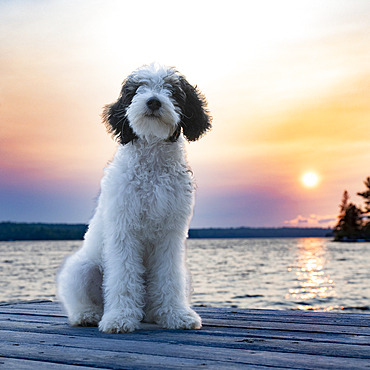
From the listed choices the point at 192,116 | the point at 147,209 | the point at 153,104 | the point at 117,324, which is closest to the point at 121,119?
the point at 153,104

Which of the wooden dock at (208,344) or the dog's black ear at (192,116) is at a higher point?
the dog's black ear at (192,116)

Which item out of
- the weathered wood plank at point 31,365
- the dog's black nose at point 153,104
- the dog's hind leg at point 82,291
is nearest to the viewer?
the weathered wood plank at point 31,365

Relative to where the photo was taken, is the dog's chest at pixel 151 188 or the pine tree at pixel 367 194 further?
the pine tree at pixel 367 194

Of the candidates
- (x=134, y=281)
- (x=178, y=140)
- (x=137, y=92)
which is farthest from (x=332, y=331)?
(x=137, y=92)

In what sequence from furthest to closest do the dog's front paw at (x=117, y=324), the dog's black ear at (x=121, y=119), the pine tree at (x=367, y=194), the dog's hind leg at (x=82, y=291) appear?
1. the pine tree at (x=367, y=194)
2. the dog's hind leg at (x=82, y=291)
3. the dog's black ear at (x=121, y=119)
4. the dog's front paw at (x=117, y=324)

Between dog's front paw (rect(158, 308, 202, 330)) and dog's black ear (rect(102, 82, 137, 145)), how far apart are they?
1422mm

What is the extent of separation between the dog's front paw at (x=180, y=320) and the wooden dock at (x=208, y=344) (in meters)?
0.09

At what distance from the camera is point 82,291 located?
4223 mm

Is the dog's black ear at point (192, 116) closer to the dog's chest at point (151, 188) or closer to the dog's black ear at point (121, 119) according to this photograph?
the dog's chest at point (151, 188)

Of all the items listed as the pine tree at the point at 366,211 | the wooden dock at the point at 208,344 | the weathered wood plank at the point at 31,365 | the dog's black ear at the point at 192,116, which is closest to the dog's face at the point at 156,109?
the dog's black ear at the point at 192,116

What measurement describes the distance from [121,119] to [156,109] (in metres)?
0.43

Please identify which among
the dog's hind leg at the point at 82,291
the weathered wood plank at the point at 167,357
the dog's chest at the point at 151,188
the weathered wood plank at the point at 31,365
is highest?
the dog's chest at the point at 151,188

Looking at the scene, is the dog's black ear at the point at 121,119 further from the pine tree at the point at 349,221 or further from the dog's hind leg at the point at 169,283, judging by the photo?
the pine tree at the point at 349,221

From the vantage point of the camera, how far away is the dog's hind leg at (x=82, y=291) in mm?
4223
